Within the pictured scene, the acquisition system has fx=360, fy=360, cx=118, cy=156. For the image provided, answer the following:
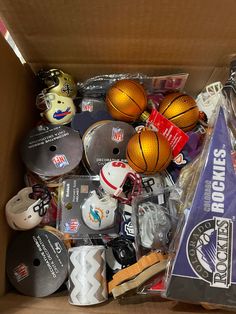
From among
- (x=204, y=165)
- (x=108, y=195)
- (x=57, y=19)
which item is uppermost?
(x=57, y=19)

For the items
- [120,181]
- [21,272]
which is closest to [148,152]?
[120,181]

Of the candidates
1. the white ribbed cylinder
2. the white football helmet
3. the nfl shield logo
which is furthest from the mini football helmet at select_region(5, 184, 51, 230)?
the white football helmet

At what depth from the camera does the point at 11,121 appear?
3.26 feet

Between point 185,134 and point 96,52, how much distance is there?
1.15 feet

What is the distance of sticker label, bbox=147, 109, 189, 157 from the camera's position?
105cm

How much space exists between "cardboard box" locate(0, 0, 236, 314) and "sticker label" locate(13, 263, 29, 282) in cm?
4

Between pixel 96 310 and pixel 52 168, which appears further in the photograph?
pixel 52 168

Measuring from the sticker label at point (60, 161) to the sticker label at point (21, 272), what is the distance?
0.95 feet

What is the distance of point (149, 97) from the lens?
1167mm

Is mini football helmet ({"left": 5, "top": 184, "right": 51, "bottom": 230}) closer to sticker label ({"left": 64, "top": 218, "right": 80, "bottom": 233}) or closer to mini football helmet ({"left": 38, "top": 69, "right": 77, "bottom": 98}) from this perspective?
sticker label ({"left": 64, "top": 218, "right": 80, "bottom": 233})

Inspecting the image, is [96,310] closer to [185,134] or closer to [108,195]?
[108,195]

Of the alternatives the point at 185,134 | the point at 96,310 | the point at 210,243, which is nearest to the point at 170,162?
the point at 185,134

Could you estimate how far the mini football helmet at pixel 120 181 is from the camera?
991 mm

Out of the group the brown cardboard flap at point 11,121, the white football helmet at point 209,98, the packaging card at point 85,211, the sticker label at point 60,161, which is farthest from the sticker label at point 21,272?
the white football helmet at point 209,98
